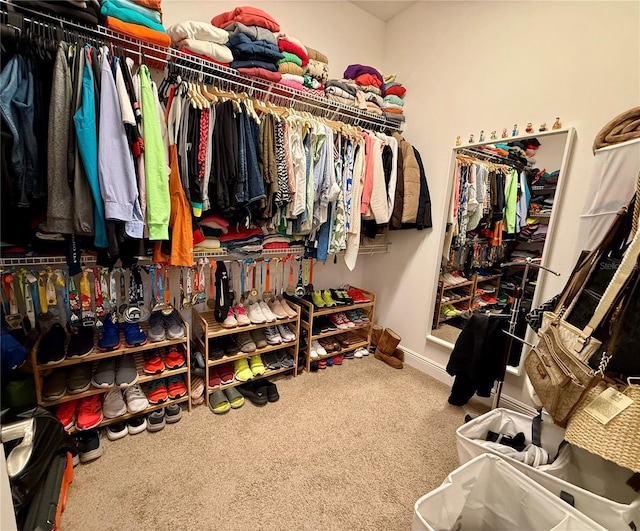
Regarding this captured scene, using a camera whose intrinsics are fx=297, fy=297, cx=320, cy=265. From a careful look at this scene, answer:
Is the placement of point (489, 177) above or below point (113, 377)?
above

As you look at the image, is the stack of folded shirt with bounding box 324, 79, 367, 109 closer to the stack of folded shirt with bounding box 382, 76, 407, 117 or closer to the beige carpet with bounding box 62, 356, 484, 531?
the stack of folded shirt with bounding box 382, 76, 407, 117

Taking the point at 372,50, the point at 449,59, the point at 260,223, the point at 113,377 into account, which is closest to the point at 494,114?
the point at 449,59

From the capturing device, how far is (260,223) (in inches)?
75.6

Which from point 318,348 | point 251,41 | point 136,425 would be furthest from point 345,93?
point 136,425

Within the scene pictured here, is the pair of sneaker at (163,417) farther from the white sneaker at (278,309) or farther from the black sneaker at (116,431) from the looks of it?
the white sneaker at (278,309)

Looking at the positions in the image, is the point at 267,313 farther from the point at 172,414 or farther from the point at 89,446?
the point at 89,446

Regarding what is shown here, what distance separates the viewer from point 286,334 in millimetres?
2277

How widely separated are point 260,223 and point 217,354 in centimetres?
92

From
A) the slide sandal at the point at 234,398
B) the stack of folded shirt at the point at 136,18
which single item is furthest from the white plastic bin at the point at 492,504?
the stack of folded shirt at the point at 136,18

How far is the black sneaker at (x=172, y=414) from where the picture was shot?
5.83ft

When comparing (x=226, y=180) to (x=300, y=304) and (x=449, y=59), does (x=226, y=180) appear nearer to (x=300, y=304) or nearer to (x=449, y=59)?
(x=300, y=304)

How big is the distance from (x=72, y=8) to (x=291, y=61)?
114cm

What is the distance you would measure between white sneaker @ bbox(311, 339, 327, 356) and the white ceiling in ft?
9.52

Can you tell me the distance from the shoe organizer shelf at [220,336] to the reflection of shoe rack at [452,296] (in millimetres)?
1175
